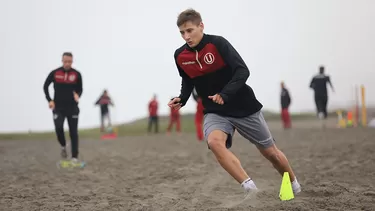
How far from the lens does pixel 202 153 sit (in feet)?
34.2

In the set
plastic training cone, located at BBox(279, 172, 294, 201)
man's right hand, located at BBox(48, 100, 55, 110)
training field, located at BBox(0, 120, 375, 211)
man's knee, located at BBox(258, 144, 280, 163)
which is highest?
man's right hand, located at BBox(48, 100, 55, 110)

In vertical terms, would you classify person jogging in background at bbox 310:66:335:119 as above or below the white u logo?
below

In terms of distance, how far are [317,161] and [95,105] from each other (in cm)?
1688

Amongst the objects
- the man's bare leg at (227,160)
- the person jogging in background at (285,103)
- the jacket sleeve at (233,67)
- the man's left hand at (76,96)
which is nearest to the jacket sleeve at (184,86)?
the jacket sleeve at (233,67)

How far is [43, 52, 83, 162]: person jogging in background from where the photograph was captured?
8.45m

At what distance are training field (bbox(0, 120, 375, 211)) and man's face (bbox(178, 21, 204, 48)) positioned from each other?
1.64m

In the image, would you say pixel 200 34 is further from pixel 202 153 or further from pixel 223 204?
pixel 202 153

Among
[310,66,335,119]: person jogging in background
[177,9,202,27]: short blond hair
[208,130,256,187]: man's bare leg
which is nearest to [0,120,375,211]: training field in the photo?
[208,130,256,187]: man's bare leg

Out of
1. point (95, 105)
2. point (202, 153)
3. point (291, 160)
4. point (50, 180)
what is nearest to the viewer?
point (50, 180)

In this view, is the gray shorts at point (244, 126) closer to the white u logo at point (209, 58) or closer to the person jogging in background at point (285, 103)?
the white u logo at point (209, 58)

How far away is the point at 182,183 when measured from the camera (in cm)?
611

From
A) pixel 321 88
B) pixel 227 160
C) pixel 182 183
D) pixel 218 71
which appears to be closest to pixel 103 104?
pixel 321 88

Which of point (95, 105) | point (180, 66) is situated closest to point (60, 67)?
point (180, 66)

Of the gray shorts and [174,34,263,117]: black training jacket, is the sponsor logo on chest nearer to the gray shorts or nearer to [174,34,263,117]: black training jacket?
[174,34,263,117]: black training jacket
